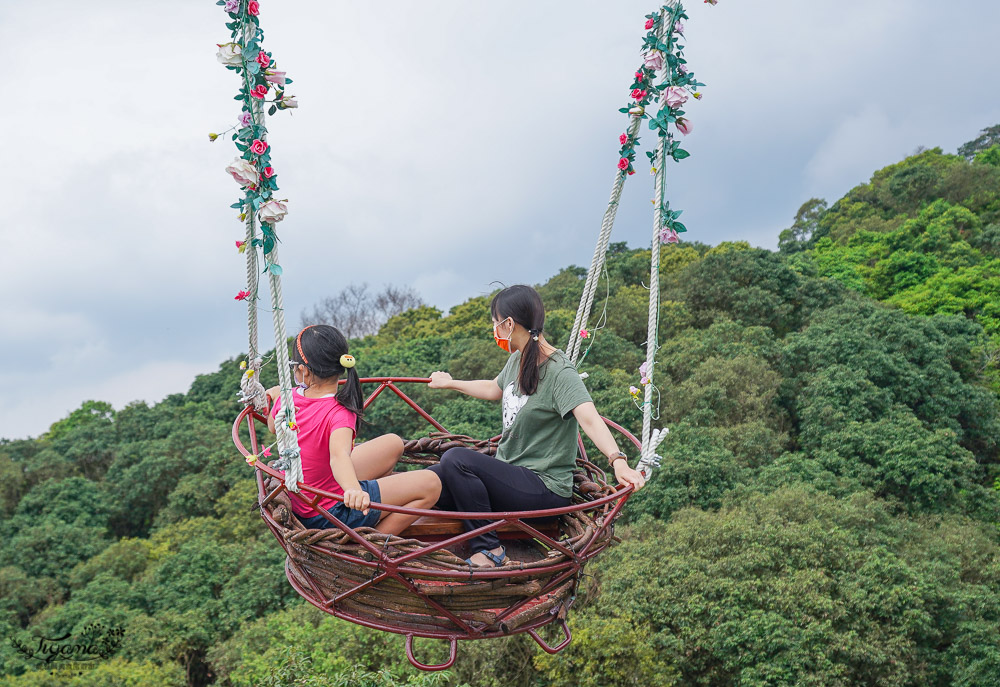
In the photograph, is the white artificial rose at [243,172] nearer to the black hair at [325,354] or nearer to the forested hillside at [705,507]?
the black hair at [325,354]

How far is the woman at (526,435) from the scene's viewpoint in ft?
7.93

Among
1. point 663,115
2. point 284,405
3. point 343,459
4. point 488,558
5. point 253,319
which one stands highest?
point 663,115

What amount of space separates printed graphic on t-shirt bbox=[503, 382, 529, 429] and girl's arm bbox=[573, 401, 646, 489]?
23cm

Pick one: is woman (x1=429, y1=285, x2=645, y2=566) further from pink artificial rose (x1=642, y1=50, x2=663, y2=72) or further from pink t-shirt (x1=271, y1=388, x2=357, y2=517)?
pink artificial rose (x1=642, y1=50, x2=663, y2=72)

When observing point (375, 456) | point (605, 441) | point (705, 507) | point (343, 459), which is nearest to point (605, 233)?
point (605, 441)

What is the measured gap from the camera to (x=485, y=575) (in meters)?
1.99

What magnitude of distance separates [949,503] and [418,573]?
8.44 meters

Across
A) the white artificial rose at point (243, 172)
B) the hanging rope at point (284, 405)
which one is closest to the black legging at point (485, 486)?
the hanging rope at point (284, 405)

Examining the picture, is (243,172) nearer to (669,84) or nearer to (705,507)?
(669,84)

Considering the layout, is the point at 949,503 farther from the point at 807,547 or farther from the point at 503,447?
the point at 503,447

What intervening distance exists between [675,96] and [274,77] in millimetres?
1175

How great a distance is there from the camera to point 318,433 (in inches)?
92.2

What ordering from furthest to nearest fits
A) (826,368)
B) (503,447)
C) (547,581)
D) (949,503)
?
(826,368) < (949,503) < (503,447) < (547,581)

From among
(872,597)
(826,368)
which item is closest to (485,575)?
(872,597)
